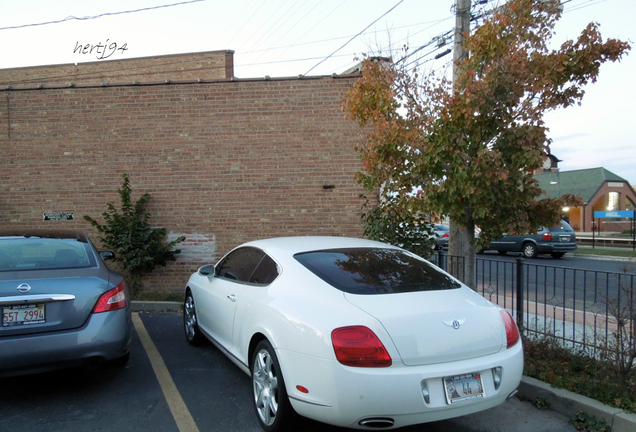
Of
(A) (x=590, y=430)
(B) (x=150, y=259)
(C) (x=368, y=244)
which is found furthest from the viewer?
(B) (x=150, y=259)

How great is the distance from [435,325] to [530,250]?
724 inches

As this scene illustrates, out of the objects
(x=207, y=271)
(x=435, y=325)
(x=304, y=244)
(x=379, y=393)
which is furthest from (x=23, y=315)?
(x=435, y=325)

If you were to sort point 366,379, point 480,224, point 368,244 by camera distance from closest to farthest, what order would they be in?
point 366,379 → point 368,244 → point 480,224

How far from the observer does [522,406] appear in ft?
13.8

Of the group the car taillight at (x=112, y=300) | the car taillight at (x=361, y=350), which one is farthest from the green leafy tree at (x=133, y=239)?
the car taillight at (x=361, y=350)

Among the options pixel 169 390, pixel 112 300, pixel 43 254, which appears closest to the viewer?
pixel 112 300

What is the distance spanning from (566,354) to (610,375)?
27.6 inches

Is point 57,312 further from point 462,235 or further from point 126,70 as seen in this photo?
point 126,70

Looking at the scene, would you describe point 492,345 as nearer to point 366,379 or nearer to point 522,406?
point 366,379

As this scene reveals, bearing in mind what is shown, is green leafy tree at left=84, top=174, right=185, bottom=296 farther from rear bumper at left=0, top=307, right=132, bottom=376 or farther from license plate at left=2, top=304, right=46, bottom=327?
license plate at left=2, top=304, right=46, bottom=327

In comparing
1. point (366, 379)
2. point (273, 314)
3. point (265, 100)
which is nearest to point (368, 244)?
point (273, 314)

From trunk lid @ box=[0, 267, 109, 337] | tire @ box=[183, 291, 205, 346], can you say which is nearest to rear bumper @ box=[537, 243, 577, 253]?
tire @ box=[183, 291, 205, 346]

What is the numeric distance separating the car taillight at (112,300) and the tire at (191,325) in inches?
52.4

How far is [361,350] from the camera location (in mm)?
3021
